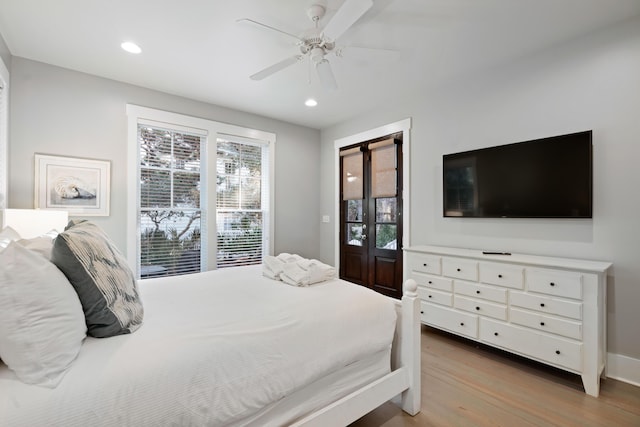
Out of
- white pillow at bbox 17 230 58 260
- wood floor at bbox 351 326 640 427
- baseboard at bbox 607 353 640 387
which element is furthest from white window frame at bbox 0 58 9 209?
baseboard at bbox 607 353 640 387

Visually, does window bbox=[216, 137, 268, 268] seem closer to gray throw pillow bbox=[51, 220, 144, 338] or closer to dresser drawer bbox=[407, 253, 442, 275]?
dresser drawer bbox=[407, 253, 442, 275]

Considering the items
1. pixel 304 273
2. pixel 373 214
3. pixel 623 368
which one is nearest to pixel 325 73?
pixel 304 273

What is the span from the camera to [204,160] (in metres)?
3.82

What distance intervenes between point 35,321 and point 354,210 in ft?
12.5

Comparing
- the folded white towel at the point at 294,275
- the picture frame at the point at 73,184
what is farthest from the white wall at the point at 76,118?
the folded white towel at the point at 294,275

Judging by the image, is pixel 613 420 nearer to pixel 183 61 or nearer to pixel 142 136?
pixel 183 61

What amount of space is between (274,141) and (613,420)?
14.2 feet

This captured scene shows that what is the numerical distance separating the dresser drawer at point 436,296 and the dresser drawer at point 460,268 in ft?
0.67

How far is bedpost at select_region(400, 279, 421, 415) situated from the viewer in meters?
1.77

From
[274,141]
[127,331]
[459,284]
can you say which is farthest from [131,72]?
[459,284]

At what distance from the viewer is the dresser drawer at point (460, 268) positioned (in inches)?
103

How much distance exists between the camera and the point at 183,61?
2770 millimetres

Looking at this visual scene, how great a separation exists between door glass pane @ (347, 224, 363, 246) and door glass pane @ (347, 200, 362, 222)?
0.34 feet

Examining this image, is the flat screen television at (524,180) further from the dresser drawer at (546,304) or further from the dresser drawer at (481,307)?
the dresser drawer at (481,307)
